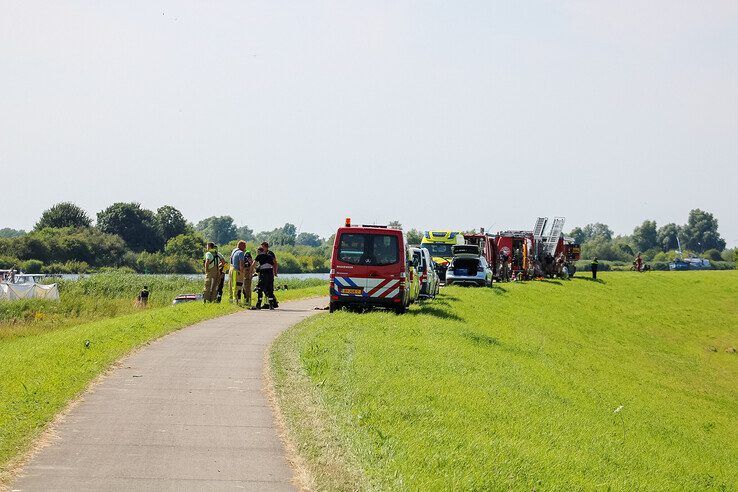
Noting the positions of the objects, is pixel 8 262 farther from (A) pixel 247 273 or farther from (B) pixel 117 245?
(A) pixel 247 273

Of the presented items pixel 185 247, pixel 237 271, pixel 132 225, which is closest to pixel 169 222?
pixel 132 225

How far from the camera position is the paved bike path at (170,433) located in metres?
9.34

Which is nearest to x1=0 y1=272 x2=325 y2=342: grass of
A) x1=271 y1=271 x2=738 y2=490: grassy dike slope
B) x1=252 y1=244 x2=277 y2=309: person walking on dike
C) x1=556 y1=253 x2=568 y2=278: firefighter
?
x1=252 y1=244 x2=277 y2=309: person walking on dike

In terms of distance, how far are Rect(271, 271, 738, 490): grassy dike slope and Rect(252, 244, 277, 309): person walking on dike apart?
3.34m

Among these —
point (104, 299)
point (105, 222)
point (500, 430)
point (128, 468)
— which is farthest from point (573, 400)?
point (105, 222)

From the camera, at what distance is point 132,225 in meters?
115

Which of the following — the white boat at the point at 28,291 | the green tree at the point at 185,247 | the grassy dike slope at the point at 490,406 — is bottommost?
the grassy dike slope at the point at 490,406

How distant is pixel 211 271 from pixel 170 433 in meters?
18.1

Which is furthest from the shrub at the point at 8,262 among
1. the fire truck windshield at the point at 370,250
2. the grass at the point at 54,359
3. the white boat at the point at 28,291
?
the fire truck windshield at the point at 370,250

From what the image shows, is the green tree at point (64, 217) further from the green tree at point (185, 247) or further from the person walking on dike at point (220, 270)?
the person walking on dike at point (220, 270)

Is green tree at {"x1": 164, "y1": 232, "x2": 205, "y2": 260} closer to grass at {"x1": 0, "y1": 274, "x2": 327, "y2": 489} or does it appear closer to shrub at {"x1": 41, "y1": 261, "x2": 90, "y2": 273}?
shrub at {"x1": 41, "y1": 261, "x2": 90, "y2": 273}

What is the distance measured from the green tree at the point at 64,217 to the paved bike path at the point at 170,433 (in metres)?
103

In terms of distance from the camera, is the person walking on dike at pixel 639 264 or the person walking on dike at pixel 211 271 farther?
the person walking on dike at pixel 639 264

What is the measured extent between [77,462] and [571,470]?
234 inches
